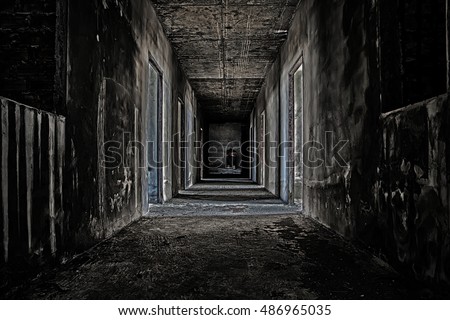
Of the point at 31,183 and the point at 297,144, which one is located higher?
the point at 297,144

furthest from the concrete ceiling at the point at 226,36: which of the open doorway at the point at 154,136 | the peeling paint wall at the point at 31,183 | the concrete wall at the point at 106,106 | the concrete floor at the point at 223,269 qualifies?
the peeling paint wall at the point at 31,183

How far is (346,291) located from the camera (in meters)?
2.02

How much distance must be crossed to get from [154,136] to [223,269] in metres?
4.20

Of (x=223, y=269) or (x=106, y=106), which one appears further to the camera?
(x=106, y=106)

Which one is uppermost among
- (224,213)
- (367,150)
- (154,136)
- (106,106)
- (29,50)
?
(29,50)

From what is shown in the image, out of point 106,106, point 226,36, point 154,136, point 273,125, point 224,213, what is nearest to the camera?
point 106,106

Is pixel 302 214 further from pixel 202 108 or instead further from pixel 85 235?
pixel 202 108

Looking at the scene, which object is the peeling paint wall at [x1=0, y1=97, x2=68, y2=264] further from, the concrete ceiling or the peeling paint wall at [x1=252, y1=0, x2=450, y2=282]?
the concrete ceiling

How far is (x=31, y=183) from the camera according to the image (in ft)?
7.10

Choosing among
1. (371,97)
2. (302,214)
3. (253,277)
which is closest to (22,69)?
(253,277)

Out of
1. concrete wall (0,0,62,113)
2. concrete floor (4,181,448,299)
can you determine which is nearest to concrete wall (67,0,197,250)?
concrete wall (0,0,62,113)

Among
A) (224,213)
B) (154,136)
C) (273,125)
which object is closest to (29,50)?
(224,213)

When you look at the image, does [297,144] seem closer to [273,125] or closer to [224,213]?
[224,213]

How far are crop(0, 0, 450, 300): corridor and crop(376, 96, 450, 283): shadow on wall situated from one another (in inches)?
0.4
